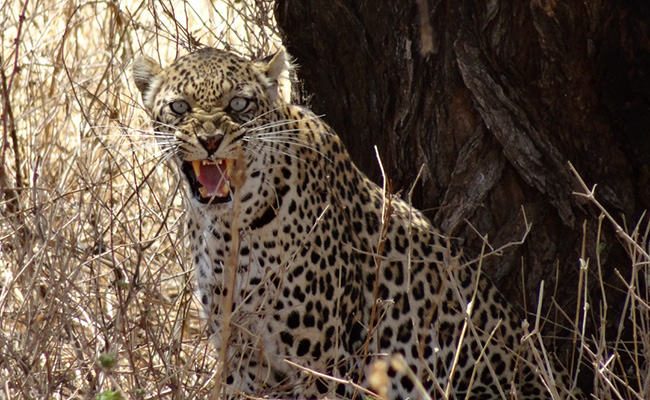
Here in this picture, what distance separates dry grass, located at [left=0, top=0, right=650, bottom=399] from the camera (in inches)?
173

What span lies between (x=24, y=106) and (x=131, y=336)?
140 inches

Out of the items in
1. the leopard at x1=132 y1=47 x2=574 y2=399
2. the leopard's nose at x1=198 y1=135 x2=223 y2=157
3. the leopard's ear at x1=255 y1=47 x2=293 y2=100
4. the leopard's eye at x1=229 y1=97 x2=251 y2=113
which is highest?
the leopard's ear at x1=255 y1=47 x2=293 y2=100

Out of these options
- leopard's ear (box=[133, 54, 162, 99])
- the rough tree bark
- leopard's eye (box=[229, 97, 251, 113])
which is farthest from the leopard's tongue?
the rough tree bark

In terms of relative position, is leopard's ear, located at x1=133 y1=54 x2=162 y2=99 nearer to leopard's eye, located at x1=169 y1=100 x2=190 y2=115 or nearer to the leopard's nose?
leopard's eye, located at x1=169 y1=100 x2=190 y2=115

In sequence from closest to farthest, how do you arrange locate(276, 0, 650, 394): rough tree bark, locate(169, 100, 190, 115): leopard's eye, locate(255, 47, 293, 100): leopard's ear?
locate(169, 100, 190, 115): leopard's eye, locate(255, 47, 293, 100): leopard's ear, locate(276, 0, 650, 394): rough tree bark

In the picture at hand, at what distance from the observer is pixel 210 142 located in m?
4.84

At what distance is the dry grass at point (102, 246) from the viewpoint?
4.40m

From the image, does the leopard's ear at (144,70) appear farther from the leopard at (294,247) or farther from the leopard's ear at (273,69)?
the leopard's ear at (273,69)

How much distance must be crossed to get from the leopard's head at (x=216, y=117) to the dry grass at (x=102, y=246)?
0.67 feet

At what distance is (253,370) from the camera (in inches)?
209

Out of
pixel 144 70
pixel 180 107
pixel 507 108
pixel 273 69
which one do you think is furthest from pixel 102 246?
pixel 507 108

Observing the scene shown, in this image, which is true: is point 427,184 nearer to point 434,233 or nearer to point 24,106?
point 434,233

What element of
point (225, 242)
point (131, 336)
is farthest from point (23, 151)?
point (131, 336)

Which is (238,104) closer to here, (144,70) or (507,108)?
(144,70)
